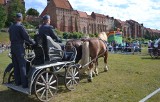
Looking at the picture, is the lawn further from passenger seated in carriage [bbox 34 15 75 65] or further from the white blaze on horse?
passenger seated in carriage [bbox 34 15 75 65]

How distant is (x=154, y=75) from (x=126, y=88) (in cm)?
295

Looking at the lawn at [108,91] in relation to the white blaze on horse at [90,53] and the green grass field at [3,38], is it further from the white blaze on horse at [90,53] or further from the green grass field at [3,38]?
the green grass field at [3,38]

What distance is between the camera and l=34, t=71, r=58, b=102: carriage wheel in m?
6.86

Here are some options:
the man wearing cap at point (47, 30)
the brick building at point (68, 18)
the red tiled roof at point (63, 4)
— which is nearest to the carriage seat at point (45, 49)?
the man wearing cap at point (47, 30)

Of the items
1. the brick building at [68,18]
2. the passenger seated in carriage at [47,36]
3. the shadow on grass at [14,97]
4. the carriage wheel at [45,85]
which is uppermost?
A: the brick building at [68,18]

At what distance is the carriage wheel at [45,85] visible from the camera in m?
6.86

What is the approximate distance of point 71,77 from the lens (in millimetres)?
8164

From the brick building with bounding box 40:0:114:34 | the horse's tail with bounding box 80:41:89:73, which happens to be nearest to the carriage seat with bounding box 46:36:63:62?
the horse's tail with bounding box 80:41:89:73

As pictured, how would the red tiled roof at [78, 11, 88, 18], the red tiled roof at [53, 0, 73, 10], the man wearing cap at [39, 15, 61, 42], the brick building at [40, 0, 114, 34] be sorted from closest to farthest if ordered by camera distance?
the man wearing cap at [39, 15, 61, 42] < the brick building at [40, 0, 114, 34] < the red tiled roof at [53, 0, 73, 10] < the red tiled roof at [78, 11, 88, 18]

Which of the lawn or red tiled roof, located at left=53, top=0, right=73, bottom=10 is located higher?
red tiled roof, located at left=53, top=0, right=73, bottom=10

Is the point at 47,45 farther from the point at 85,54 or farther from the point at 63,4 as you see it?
the point at 63,4

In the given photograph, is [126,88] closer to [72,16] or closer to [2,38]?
[2,38]

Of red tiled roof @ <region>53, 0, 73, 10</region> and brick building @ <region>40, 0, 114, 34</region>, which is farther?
red tiled roof @ <region>53, 0, 73, 10</region>

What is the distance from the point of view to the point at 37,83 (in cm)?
676
